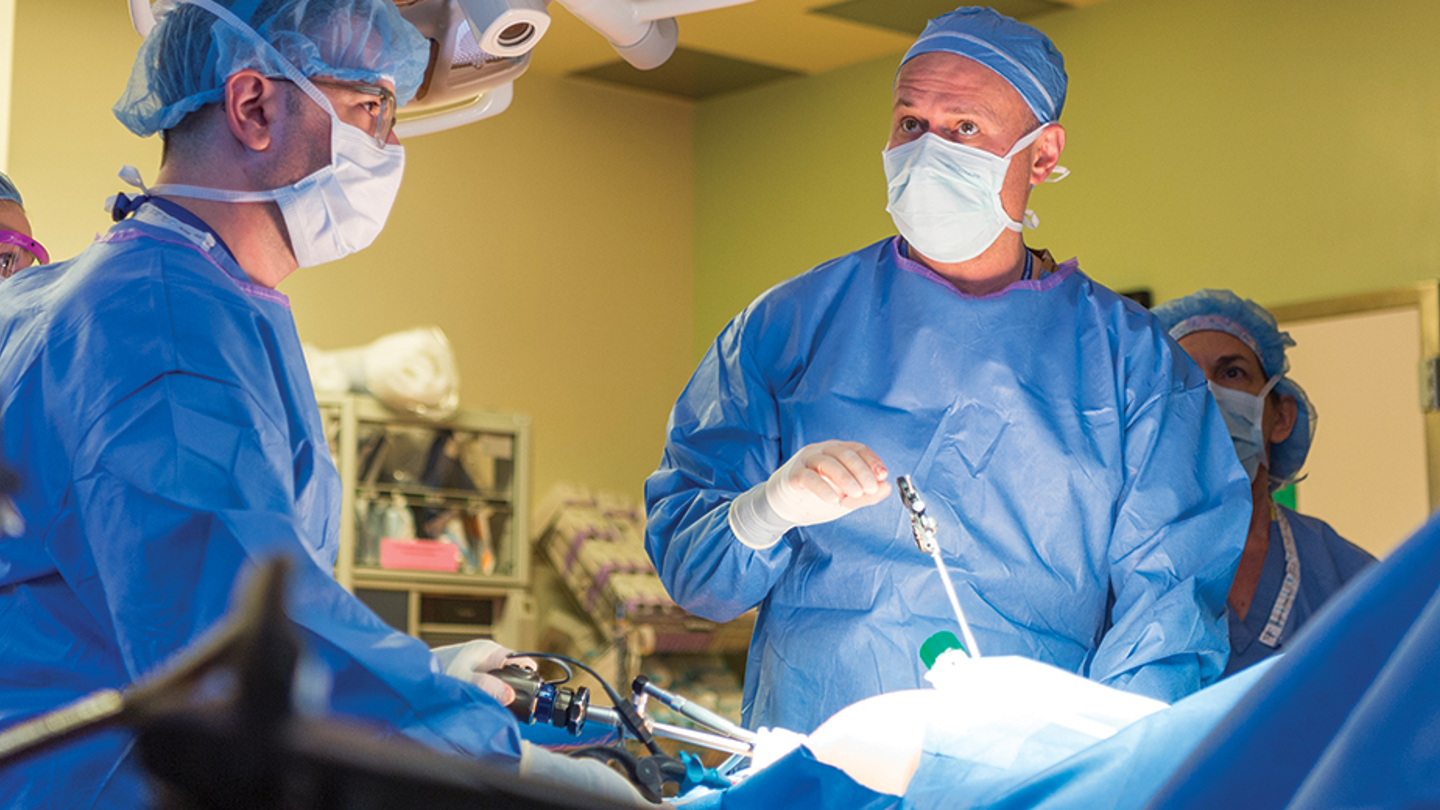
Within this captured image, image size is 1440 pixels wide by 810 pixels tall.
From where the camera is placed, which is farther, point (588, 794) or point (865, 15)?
point (865, 15)

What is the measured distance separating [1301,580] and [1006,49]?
1.46 metres

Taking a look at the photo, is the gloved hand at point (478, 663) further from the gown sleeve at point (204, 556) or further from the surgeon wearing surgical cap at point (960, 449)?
the surgeon wearing surgical cap at point (960, 449)

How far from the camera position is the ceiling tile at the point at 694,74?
259 inches

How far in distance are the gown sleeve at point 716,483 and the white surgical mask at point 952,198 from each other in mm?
293

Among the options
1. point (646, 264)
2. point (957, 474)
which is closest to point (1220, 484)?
point (957, 474)

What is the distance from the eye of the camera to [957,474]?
2008 mm

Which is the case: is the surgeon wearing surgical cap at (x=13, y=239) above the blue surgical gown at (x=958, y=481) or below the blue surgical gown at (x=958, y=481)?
above

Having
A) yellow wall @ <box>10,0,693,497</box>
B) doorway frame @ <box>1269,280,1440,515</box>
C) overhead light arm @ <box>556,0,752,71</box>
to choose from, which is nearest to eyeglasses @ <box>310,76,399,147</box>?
overhead light arm @ <box>556,0,752,71</box>

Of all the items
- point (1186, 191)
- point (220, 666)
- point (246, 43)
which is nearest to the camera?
point (220, 666)

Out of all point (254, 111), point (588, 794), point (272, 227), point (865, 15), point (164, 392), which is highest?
point (865, 15)

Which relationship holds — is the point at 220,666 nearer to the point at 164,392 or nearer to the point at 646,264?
the point at 164,392

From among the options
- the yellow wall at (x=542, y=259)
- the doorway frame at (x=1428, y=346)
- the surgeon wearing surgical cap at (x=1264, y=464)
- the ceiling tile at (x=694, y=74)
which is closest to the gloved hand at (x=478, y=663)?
the surgeon wearing surgical cap at (x=1264, y=464)

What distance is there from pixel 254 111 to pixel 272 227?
12 cm

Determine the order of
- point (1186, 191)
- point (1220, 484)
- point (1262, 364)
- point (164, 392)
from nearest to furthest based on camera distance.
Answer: point (164, 392) → point (1220, 484) → point (1262, 364) → point (1186, 191)
